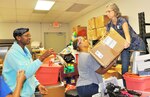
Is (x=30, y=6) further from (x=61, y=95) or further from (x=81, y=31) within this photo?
(x=61, y=95)

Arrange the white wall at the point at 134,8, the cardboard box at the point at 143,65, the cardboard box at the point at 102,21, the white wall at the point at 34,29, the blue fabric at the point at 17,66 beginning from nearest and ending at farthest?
the blue fabric at the point at 17,66 < the cardboard box at the point at 143,65 < the white wall at the point at 134,8 < the cardboard box at the point at 102,21 < the white wall at the point at 34,29

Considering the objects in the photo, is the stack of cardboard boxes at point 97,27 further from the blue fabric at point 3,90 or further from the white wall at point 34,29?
the white wall at point 34,29

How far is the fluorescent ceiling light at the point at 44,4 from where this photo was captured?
528cm

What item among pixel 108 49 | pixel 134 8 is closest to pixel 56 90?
pixel 108 49

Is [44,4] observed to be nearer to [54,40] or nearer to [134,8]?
[134,8]

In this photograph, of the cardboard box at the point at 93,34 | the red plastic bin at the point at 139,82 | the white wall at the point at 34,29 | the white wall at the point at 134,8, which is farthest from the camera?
the white wall at the point at 34,29

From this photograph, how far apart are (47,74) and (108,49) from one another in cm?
114

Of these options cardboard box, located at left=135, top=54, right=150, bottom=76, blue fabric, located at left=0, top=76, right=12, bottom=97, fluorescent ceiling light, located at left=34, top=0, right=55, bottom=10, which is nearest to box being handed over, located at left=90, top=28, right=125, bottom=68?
cardboard box, located at left=135, top=54, right=150, bottom=76

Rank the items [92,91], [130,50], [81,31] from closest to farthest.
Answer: [92,91] → [130,50] → [81,31]

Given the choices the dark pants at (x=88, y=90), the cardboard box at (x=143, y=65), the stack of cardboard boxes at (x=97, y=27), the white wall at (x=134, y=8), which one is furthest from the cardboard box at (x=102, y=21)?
the dark pants at (x=88, y=90)

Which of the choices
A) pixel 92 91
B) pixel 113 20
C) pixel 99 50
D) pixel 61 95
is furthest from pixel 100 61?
pixel 61 95

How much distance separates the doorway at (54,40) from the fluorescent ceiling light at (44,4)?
3263mm

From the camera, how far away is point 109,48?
84.3 inches

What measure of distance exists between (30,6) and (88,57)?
399cm
